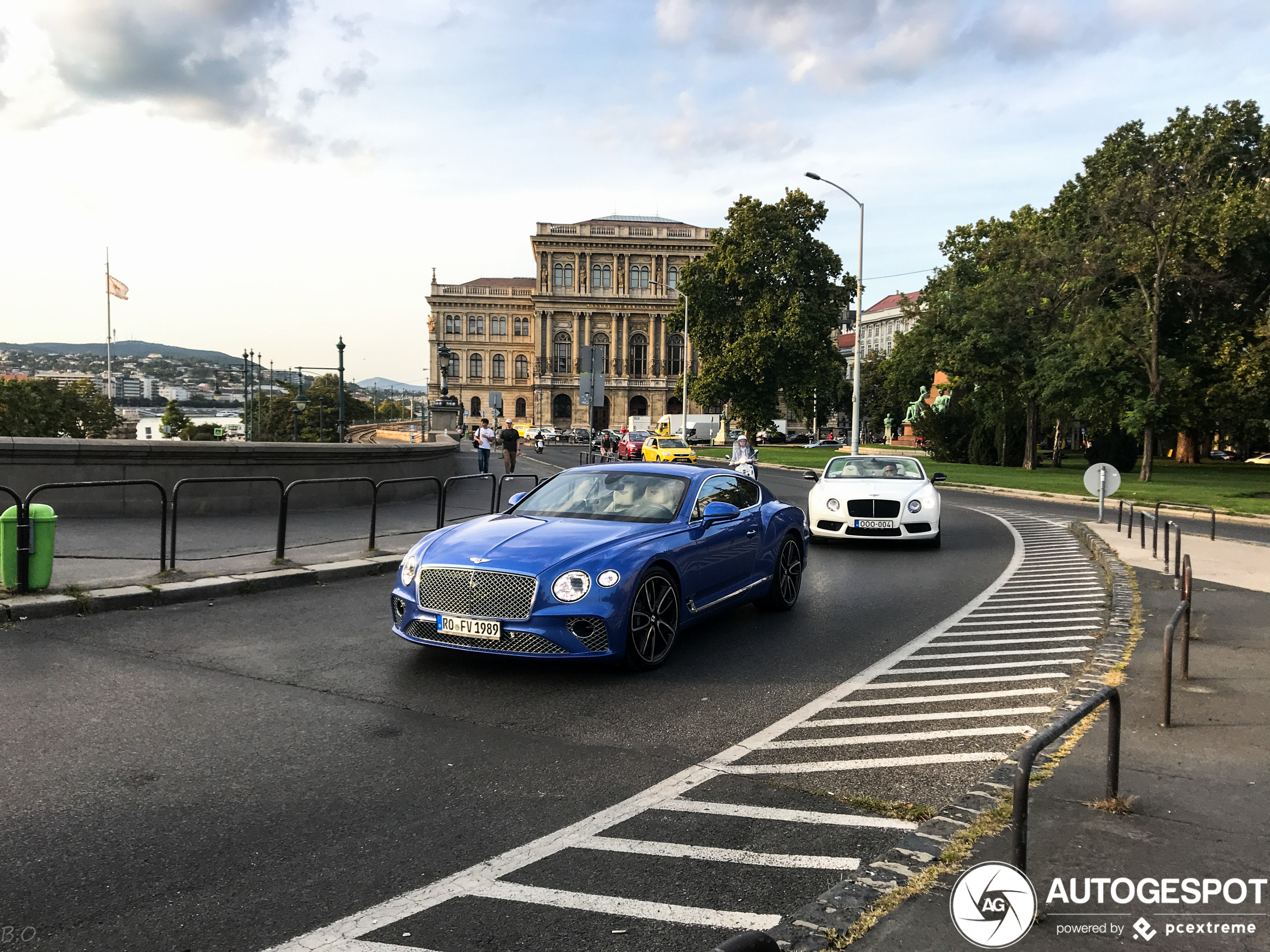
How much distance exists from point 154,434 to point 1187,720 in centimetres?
13712

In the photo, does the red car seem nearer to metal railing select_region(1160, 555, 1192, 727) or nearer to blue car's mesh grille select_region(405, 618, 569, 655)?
blue car's mesh grille select_region(405, 618, 569, 655)

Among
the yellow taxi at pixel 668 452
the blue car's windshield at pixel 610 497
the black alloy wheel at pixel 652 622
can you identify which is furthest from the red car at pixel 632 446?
the black alloy wheel at pixel 652 622

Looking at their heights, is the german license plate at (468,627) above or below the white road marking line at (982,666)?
above

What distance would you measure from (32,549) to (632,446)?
136 ft

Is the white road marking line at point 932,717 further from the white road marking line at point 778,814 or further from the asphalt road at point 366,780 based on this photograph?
the white road marking line at point 778,814

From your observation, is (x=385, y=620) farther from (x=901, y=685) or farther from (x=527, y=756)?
(x=901, y=685)

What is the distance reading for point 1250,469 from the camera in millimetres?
46375

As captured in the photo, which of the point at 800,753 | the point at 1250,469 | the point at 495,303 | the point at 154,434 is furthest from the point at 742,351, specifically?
the point at 154,434

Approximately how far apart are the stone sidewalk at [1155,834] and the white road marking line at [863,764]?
0.46 m

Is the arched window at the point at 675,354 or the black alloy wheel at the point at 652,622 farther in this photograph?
the arched window at the point at 675,354

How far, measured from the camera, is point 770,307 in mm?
53875

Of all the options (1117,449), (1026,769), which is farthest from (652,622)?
(1117,449)

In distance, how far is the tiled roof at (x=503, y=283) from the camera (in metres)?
120

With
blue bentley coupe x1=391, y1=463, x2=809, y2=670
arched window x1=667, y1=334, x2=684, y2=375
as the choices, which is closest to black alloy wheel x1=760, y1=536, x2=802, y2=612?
blue bentley coupe x1=391, y1=463, x2=809, y2=670
